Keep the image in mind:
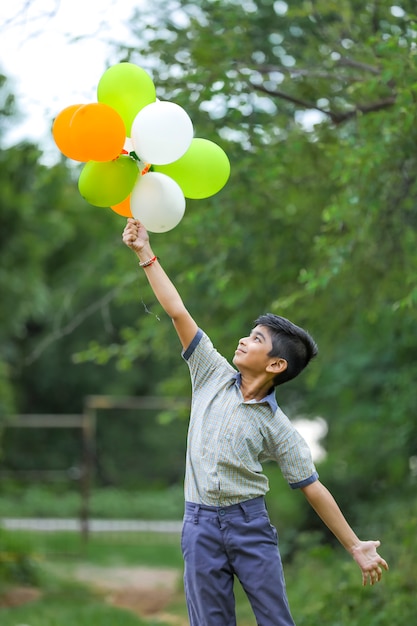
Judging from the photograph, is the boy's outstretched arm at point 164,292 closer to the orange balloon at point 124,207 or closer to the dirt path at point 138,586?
the orange balloon at point 124,207

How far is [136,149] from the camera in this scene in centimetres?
351

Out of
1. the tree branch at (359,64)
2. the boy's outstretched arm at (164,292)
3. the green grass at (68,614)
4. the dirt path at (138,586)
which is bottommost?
the dirt path at (138,586)

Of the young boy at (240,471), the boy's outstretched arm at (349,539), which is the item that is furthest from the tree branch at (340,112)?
the boy's outstretched arm at (349,539)

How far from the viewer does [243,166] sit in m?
6.07

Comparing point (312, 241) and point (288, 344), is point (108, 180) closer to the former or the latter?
point (288, 344)

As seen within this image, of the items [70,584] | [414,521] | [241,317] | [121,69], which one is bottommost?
[70,584]

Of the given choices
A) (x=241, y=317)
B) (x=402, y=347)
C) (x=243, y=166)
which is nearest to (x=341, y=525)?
(x=243, y=166)

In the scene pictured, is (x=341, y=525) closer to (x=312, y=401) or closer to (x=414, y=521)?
(x=414, y=521)

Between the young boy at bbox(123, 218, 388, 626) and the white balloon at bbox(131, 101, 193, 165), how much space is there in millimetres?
279

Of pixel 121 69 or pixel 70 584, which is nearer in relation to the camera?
pixel 121 69

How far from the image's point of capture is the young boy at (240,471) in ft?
10.6

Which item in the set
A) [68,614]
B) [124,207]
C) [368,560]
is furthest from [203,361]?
[68,614]

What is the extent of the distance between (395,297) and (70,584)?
417 cm

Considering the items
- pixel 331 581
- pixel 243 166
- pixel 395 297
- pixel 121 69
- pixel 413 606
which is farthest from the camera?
pixel 395 297
